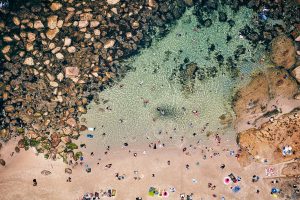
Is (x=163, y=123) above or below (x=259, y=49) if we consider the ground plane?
below

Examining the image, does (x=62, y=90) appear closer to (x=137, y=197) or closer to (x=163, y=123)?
(x=163, y=123)

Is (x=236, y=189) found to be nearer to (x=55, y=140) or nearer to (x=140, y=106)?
(x=140, y=106)

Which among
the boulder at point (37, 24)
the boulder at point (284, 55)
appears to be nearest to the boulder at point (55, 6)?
the boulder at point (37, 24)

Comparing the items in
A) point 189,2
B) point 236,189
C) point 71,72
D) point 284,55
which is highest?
point 189,2

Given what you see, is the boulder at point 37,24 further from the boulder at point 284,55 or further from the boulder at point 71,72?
the boulder at point 284,55

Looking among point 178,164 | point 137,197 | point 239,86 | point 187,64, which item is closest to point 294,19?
point 239,86

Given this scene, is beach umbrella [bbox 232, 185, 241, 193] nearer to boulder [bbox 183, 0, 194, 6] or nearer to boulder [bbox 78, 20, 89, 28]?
boulder [bbox 183, 0, 194, 6]

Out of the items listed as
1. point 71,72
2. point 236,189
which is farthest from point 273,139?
point 71,72

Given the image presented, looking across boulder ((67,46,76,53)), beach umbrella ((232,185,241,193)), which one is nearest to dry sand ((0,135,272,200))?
beach umbrella ((232,185,241,193))
